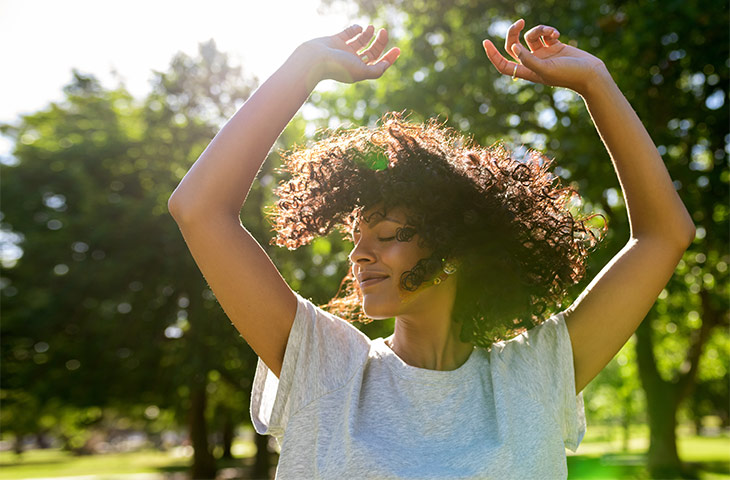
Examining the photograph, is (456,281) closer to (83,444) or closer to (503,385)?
(503,385)

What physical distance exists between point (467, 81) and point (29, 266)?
43.1ft

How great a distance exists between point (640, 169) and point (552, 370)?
718 millimetres

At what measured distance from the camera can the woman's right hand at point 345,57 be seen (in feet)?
6.53

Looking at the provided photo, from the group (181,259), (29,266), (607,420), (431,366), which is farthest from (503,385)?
(607,420)

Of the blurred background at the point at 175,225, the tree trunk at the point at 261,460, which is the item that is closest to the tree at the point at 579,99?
the blurred background at the point at 175,225

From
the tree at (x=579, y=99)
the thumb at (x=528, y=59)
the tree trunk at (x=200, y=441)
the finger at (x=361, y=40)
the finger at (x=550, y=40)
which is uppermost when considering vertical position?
the finger at (x=361, y=40)

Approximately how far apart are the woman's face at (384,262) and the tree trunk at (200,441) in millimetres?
18386

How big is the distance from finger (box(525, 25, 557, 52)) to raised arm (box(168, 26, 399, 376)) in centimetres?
59

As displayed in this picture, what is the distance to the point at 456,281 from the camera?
2340mm

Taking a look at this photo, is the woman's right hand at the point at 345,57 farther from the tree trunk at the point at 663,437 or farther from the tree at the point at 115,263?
the tree trunk at the point at 663,437

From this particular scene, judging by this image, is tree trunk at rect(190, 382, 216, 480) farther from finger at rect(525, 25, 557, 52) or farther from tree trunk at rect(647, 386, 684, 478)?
finger at rect(525, 25, 557, 52)

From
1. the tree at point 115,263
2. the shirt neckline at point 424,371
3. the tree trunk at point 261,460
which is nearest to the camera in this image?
the shirt neckline at point 424,371

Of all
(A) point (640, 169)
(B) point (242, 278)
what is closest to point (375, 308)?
(B) point (242, 278)

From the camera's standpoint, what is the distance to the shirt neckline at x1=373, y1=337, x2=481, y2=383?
6.52 ft
